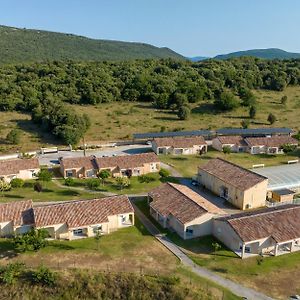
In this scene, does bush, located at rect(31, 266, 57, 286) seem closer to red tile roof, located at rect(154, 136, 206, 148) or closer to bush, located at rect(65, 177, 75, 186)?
bush, located at rect(65, 177, 75, 186)

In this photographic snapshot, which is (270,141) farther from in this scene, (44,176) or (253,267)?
(44,176)

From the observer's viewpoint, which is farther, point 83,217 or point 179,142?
point 179,142

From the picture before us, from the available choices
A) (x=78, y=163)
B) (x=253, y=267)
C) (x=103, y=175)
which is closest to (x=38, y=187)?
(x=78, y=163)

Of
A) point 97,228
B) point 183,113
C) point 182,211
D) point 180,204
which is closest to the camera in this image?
point 97,228

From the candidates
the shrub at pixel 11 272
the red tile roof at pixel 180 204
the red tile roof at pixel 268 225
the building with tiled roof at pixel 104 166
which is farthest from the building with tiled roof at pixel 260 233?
the building with tiled roof at pixel 104 166

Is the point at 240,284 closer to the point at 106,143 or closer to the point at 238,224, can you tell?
the point at 238,224

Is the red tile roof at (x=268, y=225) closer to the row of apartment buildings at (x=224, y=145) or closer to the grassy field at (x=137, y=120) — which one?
the row of apartment buildings at (x=224, y=145)

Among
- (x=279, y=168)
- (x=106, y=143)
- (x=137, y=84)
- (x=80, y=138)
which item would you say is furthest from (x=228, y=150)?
(x=137, y=84)

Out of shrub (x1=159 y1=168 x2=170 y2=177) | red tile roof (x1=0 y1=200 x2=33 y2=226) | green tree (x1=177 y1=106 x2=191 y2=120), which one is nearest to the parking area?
shrub (x1=159 y1=168 x2=170 y2=177)
